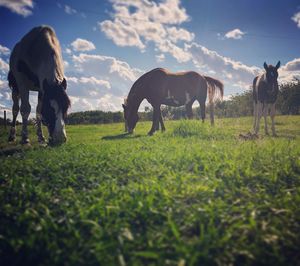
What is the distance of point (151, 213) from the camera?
2.48m

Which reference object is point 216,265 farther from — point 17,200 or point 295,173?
point 295,173

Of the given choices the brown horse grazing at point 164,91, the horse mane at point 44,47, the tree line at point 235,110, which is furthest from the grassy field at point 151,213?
the tree line at point 235,110

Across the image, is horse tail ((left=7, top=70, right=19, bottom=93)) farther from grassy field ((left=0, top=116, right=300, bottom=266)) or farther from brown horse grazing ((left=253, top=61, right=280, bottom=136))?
brown horse grazing ((left=253, top=61, right=280, bottom=136))

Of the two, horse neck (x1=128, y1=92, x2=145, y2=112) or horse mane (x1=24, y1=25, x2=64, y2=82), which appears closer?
horse mane (x1=24, y1=25, x2=64, y2=82)

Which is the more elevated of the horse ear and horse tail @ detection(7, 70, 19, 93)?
horse tail @ detection(7, 70, 19, 93)

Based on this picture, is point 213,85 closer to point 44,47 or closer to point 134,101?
point 134,101

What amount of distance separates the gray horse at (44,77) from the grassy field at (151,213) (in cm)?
258

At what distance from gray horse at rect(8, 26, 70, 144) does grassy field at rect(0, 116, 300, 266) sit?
258 cm

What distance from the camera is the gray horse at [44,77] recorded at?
6.57 meters

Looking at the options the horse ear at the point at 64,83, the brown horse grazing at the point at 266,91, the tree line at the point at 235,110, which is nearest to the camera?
the horse ear at the point at 64,83

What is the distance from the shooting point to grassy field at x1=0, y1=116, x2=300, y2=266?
1951mm

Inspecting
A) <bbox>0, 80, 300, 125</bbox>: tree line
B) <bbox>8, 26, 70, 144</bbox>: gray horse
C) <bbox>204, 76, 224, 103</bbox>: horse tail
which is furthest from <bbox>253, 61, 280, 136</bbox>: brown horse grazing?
<bbox>0, 80, 300, 125</bbox>: tree line

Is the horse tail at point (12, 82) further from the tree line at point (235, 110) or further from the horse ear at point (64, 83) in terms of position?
the tree line at point (235, 110)

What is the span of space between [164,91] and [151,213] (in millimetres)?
9340
